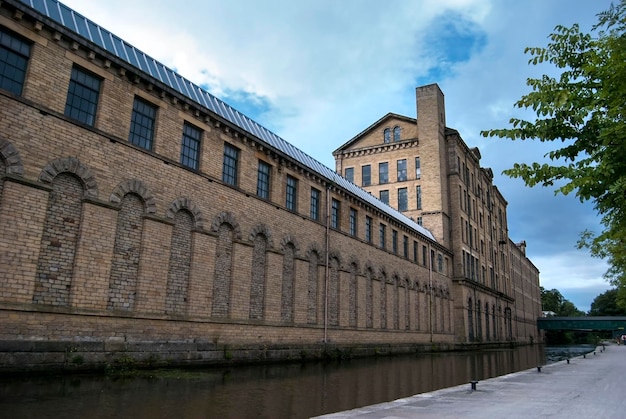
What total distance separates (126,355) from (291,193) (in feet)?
41.3

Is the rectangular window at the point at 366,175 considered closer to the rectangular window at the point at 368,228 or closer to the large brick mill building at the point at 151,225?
the large brick mill building at the point at 151,225

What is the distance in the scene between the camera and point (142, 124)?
17.0 meters

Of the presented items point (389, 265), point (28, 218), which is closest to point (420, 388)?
point (28, 218)

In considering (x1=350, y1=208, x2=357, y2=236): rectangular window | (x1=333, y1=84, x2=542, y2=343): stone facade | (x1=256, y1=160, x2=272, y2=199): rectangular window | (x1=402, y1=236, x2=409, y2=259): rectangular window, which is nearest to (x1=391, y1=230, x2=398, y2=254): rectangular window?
(x1=402, y1=236, x2=409, y2=259): rectangular window

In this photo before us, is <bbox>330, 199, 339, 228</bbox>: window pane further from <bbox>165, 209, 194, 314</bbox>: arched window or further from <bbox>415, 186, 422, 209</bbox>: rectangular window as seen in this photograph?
<bbox>415, 186, 422, 209</bbox>: rectangular window

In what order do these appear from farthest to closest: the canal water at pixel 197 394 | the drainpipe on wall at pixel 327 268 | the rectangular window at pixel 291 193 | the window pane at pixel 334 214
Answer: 1. the window pane at pixel 334 214
2. the drainpipe on wall at pixel 327 268
3. the rectangular window at pixel 291 193
4. the canal water at pixel 197 394

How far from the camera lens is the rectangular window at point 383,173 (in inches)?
2119

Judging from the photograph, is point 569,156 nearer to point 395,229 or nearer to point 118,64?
point 118,64

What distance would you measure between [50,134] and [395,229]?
2775 cm

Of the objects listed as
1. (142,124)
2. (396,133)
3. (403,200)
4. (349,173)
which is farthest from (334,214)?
(349,173)

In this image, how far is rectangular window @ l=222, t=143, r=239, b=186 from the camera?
20.5 metres

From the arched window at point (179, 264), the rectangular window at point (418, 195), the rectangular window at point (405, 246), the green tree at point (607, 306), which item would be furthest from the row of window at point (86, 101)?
the green tree at point (607, 306)

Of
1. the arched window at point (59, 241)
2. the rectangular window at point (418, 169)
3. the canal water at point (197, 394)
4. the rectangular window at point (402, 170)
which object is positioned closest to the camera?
the canal water at point (197, 394)

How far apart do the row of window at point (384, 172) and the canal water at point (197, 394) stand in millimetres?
37635
